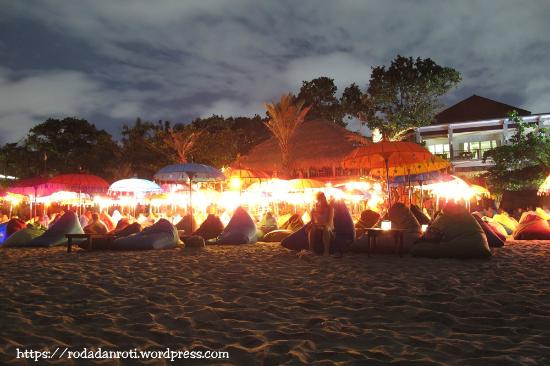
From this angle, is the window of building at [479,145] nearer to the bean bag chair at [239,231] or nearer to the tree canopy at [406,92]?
the tree canopy at [406,92]

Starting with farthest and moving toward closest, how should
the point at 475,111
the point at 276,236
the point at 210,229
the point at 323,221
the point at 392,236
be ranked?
the point at 475,111 < the point at 210,229 < the point at 276,236 < the point at 323,221 < the point at 392,236

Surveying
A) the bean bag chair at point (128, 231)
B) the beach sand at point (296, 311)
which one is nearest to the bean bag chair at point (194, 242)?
the bean bag chair at point (128, 231)

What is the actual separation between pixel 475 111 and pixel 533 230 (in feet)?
73.8

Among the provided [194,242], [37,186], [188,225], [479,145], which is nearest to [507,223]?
[194,242]

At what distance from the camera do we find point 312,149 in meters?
21.8

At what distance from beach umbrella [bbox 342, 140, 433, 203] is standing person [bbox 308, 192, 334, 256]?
4.48 ft

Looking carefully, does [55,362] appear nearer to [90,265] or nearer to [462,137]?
[90,265]

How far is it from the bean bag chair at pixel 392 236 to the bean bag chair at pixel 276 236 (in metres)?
3.43

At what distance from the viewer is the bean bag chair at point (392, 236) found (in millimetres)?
7836

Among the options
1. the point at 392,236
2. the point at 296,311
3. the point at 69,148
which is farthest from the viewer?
the point at 69,148

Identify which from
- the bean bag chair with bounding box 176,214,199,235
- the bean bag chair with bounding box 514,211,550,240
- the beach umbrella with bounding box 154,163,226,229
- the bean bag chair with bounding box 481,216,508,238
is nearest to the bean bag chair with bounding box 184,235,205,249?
the beach umbrella with bounding box 154,163,226,229

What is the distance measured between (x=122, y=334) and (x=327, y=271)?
348 cm

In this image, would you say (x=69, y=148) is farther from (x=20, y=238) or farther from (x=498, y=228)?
Answer: (x=498, y=228)

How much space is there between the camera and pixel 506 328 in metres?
3.01
